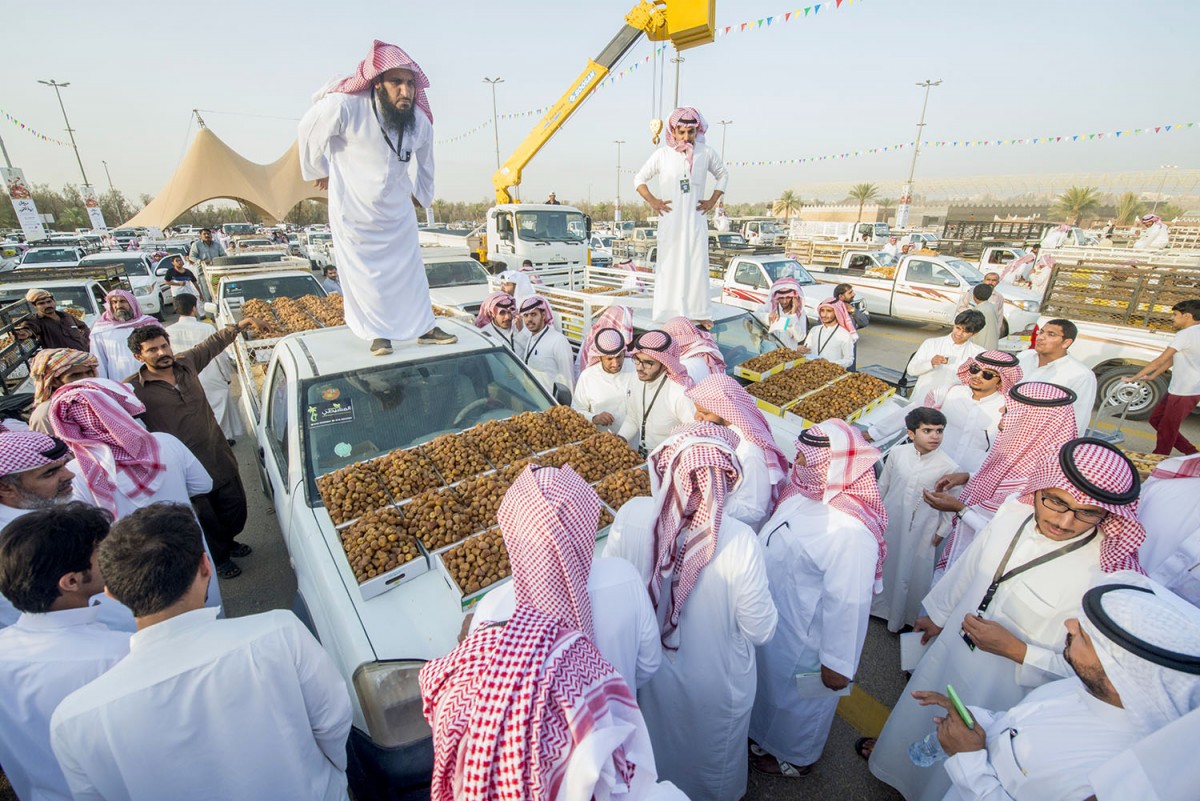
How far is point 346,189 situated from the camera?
3.36 m

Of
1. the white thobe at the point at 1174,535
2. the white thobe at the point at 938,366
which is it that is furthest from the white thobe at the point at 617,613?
the white thobe at the point at 938,366

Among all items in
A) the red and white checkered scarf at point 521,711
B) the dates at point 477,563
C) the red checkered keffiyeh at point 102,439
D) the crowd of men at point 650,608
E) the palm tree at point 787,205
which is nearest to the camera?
the red and white checkered scarf at point 521,711

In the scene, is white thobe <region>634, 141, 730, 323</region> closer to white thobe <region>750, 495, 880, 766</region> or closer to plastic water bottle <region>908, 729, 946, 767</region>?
white thobe <region>750, 495, 880, 766</region>

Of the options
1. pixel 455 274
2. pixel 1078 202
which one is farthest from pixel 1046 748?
pixel 1078 202

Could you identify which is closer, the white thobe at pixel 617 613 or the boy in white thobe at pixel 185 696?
the boy in white thobe at pixel 185 696

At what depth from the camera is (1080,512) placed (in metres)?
1.95

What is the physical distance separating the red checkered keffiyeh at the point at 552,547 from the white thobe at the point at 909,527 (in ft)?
8.49

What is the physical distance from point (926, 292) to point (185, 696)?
45.3 ft

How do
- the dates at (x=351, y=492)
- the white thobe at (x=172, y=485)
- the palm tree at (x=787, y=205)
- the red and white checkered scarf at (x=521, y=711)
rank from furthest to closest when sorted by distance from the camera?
the palm tree at (x=787, y=205) → the white thobe at (x=172, y=485) → the dates at (x=351, y=492) → the red and white checkered scarf at (x=521, y=711)

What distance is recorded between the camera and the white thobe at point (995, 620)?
199 cm

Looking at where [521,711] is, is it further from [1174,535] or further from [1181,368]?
[1181,368]

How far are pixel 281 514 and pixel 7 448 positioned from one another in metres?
1.19

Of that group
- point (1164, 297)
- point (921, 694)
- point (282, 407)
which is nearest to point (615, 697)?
point (921, 694)

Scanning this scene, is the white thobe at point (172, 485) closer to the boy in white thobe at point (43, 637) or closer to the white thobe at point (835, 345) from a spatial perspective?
the boy in white thobe at point (43, 637)
